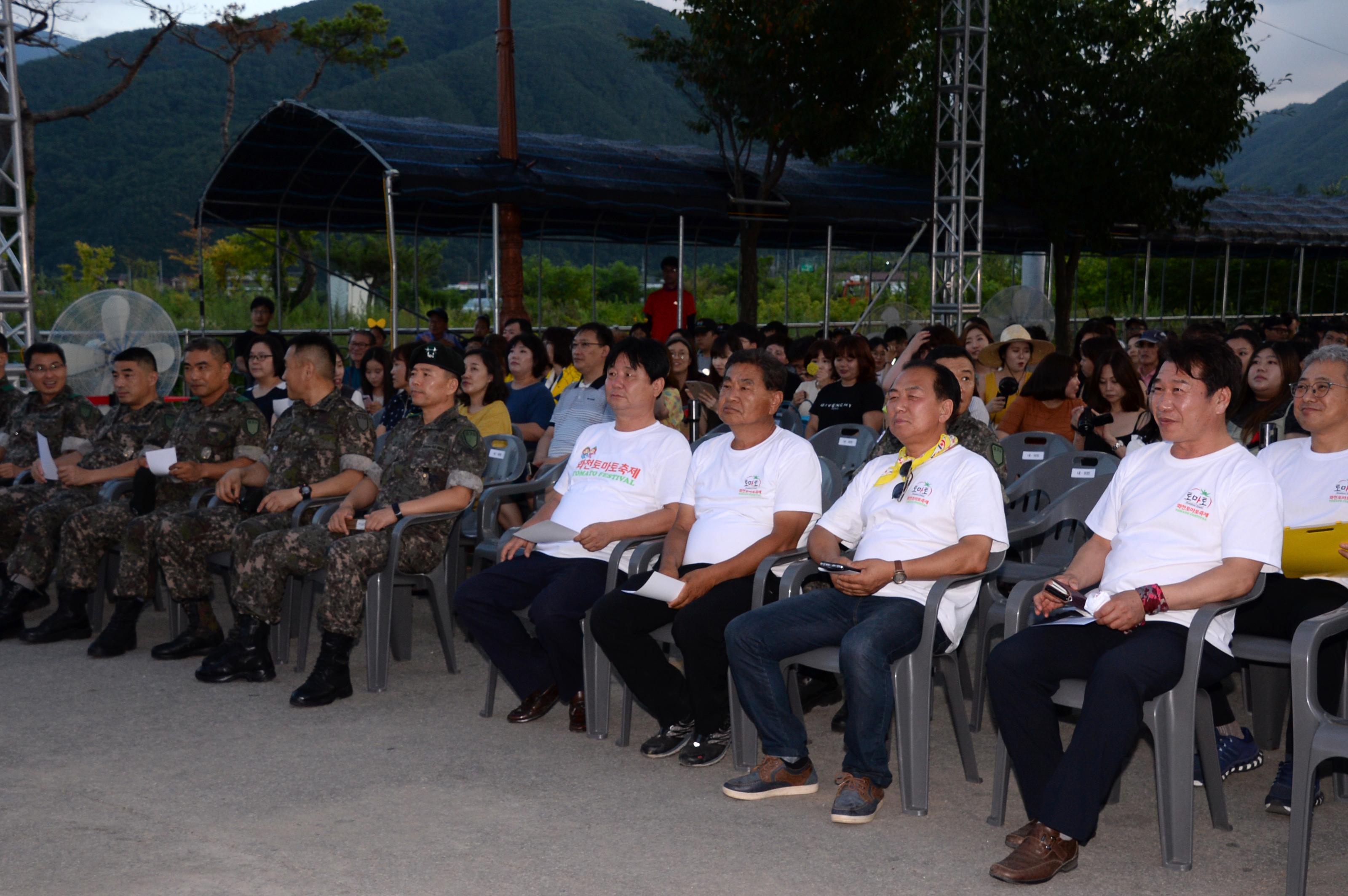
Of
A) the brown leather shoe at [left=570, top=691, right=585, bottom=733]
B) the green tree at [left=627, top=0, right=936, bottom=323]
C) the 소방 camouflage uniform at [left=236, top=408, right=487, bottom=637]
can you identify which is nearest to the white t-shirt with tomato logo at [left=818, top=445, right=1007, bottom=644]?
the brown leather shoe at [left=570, top=691, right=585, bottom=733]

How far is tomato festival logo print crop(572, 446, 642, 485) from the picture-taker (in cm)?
471

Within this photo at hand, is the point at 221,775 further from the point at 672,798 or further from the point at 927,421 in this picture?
the point at 927,421

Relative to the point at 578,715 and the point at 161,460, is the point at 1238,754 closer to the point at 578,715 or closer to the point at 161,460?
the point at 578,715

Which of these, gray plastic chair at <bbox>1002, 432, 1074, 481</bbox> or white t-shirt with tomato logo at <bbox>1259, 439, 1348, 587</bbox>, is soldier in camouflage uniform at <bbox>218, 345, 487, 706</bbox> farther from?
white t-shirt with tomato logo at <bbox>1259, 439, 1348, 587</bbox>

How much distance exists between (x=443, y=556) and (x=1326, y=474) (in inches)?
128

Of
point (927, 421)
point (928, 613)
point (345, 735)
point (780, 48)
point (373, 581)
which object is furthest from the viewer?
point (780, 48)

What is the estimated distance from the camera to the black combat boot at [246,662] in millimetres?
5074

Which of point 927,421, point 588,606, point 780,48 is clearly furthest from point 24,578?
point 780,48

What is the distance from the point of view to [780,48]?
609 inches

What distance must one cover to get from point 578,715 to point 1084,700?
188 cm

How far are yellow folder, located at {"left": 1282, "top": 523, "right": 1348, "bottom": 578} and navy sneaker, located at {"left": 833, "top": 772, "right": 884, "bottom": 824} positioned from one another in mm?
1419

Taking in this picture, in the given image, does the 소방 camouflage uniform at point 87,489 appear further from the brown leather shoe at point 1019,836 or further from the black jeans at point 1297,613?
the black jeans at point 1297,613

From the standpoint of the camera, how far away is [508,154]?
12.5 metres

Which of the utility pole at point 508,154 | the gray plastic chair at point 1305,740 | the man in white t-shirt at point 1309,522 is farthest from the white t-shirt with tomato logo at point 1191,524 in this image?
the utility pole at point 508,154
